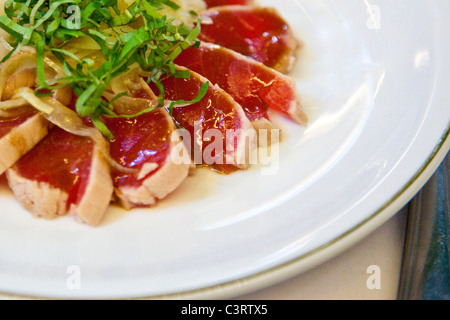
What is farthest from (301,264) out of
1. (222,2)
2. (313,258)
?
(222,2)

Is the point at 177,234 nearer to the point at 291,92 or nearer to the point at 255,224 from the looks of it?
the point at 255,224

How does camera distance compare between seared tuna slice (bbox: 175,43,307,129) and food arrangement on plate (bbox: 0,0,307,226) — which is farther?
seared tuna slice (bbox: 175,43,307,129)

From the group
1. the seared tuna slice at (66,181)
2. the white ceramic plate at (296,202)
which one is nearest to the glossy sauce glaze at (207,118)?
the white ceramic plate at (296,202)

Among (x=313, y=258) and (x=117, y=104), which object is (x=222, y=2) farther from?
(x=313, y=258)

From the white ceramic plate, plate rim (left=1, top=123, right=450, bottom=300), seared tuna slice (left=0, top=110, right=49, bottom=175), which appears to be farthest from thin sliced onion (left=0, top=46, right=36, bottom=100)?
plate rim (left=1, top=123, right=450, bottom=300)

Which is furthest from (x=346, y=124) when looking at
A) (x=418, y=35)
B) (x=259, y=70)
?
(x=418, y=35)

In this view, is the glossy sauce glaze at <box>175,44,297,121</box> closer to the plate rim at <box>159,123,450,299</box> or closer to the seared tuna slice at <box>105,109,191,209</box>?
the seared tuna slice at <box>105,109,191,209</box>
